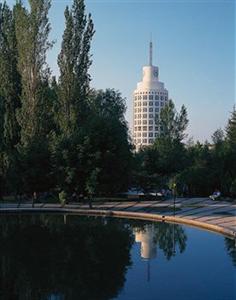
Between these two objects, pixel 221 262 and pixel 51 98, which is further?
pixel 51 98

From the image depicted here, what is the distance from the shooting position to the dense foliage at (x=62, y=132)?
3234 cm

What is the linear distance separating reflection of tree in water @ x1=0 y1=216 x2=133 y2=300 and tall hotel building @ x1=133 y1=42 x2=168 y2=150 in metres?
113

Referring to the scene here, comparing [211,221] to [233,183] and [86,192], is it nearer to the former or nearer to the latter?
[86,192]

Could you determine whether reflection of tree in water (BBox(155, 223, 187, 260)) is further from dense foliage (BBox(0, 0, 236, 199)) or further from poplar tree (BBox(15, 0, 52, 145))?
poplar tree (BBox(15, 0, 52, 145))

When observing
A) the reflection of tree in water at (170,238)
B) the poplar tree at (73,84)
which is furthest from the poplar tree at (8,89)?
the reflection of tree in water at (170,238)

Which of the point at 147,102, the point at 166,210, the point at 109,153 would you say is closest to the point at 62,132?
the point at 109,153

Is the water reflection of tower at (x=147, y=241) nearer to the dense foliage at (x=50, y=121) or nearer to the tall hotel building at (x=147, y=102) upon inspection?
the dense foliage at (x=50, y=121)

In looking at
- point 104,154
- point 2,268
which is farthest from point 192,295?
point 104,154

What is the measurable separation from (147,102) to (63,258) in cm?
12520

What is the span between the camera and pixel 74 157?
105ft

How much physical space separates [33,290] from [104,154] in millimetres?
18919

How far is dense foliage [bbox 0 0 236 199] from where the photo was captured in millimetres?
32344

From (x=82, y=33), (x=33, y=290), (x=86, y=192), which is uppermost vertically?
(x=82, y=33)

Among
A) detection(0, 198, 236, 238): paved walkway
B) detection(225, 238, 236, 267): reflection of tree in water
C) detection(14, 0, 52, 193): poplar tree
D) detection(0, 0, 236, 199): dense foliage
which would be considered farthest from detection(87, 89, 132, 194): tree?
detection(225, 238, 236, 267): reflection of tree in water
